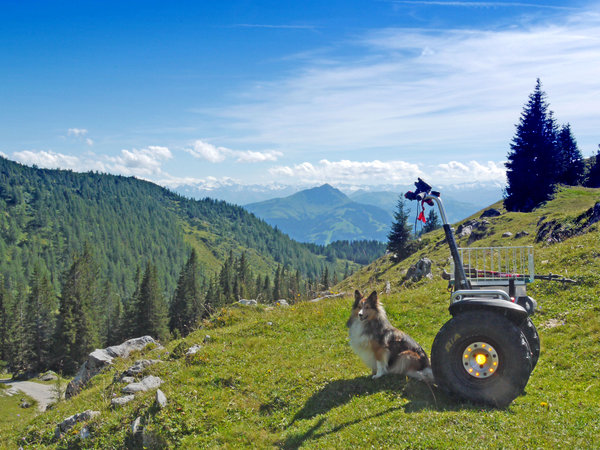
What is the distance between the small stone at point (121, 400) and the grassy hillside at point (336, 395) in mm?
328

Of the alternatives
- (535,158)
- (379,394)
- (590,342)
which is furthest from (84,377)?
(535,158)

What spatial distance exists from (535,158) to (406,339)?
5602cm

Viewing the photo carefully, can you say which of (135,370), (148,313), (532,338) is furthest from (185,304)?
(532,338)

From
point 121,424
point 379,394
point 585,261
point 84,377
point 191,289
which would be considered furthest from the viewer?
point 191,289

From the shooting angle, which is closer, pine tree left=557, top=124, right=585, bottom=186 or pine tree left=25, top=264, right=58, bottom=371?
pine tree left=557, top=124, right=585, bottom=186

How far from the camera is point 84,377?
21.7 m

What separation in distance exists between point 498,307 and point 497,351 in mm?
900

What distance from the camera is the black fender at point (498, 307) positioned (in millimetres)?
8219

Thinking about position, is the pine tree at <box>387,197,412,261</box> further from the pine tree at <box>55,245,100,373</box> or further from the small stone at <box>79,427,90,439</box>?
the pine tree at <box>55,245,100,373</box>

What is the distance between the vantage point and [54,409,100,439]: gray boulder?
40.3 ft

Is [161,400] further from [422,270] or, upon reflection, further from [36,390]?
[36,390]

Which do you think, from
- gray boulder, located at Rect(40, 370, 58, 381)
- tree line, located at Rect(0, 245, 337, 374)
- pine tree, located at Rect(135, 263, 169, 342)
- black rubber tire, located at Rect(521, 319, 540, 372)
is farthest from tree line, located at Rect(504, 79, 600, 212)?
gray boulder, located at Rect(40, 370, 58, 381)

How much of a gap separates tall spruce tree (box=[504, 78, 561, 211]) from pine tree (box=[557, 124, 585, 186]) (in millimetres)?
14120

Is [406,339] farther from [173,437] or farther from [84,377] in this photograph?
[84,377]
